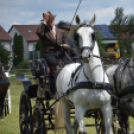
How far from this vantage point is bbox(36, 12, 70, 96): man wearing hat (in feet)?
17.3

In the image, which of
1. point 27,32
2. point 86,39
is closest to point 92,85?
point 86,39

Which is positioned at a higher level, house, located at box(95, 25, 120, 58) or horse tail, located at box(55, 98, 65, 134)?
house, located at box(95, 25, 120, 58)

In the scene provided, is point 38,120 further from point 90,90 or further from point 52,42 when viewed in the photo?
point 90,90

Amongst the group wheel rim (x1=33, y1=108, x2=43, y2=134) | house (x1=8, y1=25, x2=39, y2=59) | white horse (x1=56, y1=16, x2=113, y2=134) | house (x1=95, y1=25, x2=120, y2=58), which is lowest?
wheel rim (x1=33, y1=108, x2=43, y2=134)

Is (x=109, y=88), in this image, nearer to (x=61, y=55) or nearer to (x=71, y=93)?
(x=71, y=93)

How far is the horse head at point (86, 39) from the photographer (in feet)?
12.4

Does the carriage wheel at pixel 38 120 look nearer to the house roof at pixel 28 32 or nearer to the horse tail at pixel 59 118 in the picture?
the horse tail at pixel 59 118

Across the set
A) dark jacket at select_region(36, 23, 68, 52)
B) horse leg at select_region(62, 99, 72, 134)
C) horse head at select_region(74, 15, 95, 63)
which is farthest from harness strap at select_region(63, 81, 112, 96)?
dark jacket at select_region(36, 23, 68, 52)

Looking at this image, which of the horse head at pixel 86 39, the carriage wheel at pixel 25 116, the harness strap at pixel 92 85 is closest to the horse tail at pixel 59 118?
the carriage wheel at pixel 25 116

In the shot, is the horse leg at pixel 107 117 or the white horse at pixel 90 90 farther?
the horse leg at pixel 107 117

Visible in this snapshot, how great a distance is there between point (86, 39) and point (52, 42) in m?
1.50

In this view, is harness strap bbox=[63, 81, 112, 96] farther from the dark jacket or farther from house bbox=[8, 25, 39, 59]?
house bbox=[8, 25, 39, 59]

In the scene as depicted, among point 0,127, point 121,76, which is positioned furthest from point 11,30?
point 121,76

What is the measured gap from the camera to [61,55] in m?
5.38
